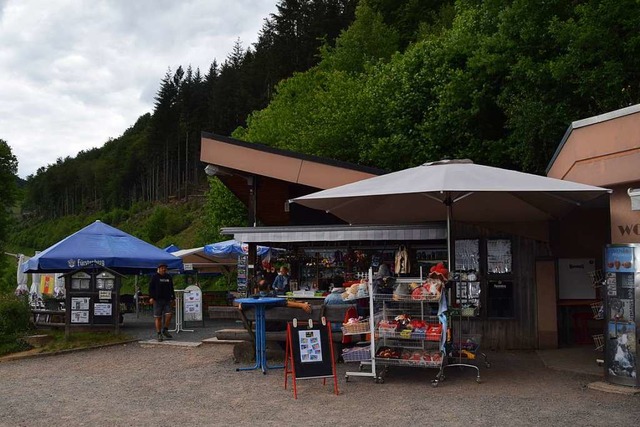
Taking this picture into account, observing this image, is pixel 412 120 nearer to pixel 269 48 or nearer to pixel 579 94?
pixel 579 94

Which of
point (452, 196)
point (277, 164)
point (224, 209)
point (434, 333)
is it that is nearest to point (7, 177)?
point (224, 209)

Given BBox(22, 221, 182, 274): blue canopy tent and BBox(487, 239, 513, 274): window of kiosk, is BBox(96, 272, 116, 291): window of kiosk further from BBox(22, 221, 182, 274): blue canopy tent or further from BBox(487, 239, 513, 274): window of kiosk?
BBox(487, 239, 513, 274): window of kiosk

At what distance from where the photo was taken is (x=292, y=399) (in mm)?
7367

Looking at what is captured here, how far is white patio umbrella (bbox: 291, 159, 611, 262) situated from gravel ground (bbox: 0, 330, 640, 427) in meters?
2.07

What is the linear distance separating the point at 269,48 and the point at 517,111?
3602 centimetres

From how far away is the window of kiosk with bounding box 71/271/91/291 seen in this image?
45.8 feet

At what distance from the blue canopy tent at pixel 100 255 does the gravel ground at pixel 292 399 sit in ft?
13.9

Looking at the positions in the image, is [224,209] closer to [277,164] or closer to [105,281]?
[105,281]

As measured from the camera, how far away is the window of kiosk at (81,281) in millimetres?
13945

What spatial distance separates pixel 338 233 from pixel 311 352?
15.6 ft

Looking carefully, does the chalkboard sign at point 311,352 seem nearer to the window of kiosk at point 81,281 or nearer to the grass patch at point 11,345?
the grass patch at point 11,345

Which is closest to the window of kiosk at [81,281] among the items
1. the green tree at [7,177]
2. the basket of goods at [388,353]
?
the basket of goods at [388,353]

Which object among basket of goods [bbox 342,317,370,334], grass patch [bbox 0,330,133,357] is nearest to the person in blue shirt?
grass patch [bbox 0,330,133,357]

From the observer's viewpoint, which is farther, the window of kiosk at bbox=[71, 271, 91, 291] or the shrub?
the window of kiosk at bbox=[71, 271, 91, 291]
